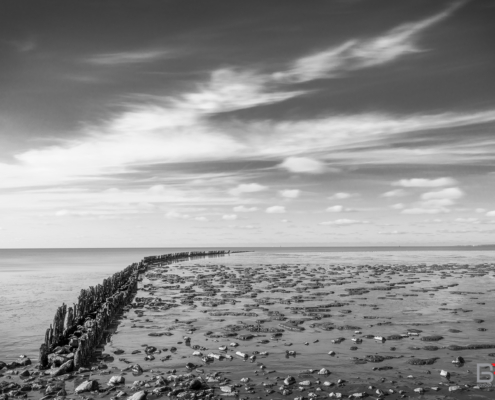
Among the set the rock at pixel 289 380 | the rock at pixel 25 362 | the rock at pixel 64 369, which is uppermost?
the rock at pixel 289 380

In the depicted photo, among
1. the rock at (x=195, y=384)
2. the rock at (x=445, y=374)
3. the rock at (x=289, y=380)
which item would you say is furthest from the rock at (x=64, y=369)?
the rock at (x=445, y=374)

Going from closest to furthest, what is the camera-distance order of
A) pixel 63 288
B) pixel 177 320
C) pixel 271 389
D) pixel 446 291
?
pixel 271 389
pixel 177 320
pixel 446 291
pixel 63 288

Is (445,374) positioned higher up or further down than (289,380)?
higher up

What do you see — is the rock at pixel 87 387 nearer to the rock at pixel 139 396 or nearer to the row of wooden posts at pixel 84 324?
the rock at pixel 139 396

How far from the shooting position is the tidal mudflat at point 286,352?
498 inches

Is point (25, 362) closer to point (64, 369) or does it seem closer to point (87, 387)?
point (64, 369)

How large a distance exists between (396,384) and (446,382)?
1723 mm

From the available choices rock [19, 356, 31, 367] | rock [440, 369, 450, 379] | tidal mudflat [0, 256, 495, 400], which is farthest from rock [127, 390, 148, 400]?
rock [440, 369, 450, 379]

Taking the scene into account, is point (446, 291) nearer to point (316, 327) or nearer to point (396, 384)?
point (316, 327)

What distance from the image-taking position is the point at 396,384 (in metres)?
12.9

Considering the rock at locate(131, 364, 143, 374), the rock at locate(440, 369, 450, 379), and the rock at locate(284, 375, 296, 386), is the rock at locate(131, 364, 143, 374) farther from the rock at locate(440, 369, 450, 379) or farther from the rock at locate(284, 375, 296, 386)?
the rock at locate(440, 369, 450, 379)

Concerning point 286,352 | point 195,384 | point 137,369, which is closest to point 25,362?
point 137,369

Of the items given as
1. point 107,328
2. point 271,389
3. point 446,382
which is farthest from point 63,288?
point 446,382

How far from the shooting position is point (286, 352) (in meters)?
16.5
